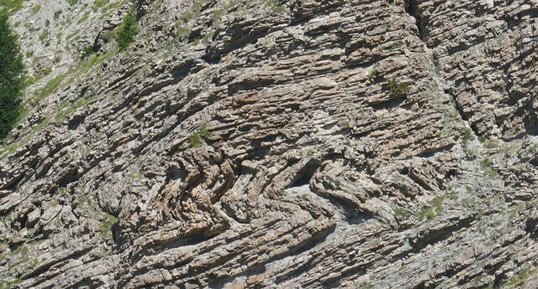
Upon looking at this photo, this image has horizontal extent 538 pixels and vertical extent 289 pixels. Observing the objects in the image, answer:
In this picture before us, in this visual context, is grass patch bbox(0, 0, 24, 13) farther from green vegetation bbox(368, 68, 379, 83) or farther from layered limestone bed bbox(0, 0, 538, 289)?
green vegetation bbox(368, 68, 379, 83)

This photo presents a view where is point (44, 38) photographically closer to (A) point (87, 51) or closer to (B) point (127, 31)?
(A) point (87, 51)

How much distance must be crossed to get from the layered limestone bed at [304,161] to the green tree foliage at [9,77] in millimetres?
3259

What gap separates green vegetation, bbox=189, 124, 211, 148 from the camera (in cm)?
2658

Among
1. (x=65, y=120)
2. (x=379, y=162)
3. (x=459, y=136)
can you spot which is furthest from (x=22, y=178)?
(x=459, y=136)

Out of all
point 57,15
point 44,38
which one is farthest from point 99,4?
point 44,38

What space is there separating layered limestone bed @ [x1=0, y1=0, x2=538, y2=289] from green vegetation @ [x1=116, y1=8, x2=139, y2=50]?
2.32 meters

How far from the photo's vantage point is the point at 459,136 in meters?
25.6

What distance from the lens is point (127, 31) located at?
105 feet

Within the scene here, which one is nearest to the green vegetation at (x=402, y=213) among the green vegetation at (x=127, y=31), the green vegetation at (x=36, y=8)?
the green vegetation at (x=127, y=31)

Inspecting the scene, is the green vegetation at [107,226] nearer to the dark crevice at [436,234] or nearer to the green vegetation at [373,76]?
the green vegetation at [373,76]

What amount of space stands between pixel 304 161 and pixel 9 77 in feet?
47.2

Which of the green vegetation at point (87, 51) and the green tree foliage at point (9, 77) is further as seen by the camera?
the green vegetation at point (87, 51)

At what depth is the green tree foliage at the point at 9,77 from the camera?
105 feet

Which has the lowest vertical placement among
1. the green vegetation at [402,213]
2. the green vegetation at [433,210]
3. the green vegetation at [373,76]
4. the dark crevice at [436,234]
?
the dark crevice at [436,234]
